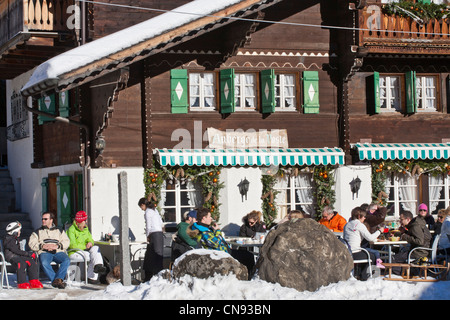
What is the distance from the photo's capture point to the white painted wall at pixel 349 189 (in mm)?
21594

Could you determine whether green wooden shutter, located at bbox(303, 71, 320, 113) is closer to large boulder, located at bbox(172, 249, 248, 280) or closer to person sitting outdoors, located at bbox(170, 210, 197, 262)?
person sitting outdoors, located at bbox(170, 210, 197, 262)

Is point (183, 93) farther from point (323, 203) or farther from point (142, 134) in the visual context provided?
point (323, 203)

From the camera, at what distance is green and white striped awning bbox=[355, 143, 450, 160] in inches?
843

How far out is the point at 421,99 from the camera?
74.8ft

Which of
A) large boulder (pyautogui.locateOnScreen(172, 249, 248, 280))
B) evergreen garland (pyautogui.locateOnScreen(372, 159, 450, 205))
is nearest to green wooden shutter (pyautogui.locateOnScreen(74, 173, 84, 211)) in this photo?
evergreen garland (pyautogui.locateOnScreen(372, 159, 450, 205))

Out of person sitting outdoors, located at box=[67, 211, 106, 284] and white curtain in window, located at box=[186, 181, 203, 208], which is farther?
white curtain in window, located at box=[186, 181, 203, 208]

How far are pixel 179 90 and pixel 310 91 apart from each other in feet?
10.7

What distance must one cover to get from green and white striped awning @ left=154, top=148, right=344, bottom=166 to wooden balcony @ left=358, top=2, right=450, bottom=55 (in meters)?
2.66

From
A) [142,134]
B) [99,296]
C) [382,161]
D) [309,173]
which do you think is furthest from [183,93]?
[99,296]

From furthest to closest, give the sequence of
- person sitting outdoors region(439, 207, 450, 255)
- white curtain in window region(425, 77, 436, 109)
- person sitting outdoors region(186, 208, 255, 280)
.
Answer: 1. white curtain in window region(425, 77, 436, 109)
2. person sitting outdoors region(439, 207, 450, 255)
3. person sitting outdoors region(186, 208, 255, 280)

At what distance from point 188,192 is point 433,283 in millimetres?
8628

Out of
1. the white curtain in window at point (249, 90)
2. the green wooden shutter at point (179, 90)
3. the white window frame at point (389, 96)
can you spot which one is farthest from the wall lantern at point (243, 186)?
the white window frame at point (389, 96)

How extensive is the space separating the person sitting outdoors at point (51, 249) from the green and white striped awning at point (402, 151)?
8.43 m

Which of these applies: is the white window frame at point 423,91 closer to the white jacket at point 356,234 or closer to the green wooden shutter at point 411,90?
the green wooden shutter at point 411,90
